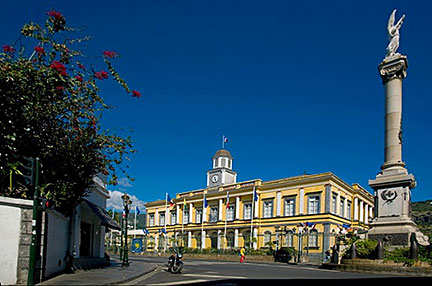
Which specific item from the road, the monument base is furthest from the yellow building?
the road

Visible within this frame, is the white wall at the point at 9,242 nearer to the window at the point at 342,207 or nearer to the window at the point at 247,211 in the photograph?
the window at the point at 342,207

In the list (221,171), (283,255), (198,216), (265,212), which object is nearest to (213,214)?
(198,216)

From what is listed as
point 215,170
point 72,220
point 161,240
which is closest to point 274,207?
point 215,170

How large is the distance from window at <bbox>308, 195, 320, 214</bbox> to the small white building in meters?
32.0

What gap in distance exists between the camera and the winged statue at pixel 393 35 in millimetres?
24984

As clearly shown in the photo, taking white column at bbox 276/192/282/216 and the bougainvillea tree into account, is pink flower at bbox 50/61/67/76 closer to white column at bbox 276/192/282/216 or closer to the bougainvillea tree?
the bougainvillea tree

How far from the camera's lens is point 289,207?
52.9m

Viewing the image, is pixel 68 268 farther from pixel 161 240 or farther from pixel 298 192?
pixel 161 240

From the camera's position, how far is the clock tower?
212 feet

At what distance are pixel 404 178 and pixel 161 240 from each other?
47.1 m

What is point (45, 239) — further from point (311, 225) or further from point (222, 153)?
point (222, 153)

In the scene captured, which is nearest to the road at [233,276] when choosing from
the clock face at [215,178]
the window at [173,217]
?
the clock face at [215,178]

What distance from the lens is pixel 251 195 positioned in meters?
56.5

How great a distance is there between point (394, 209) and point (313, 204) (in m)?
28.6
